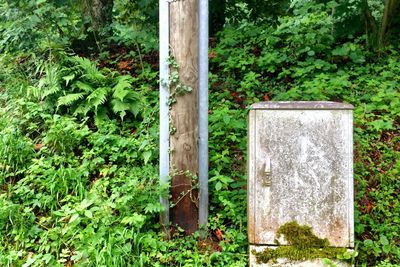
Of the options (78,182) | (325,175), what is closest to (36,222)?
(78,182)

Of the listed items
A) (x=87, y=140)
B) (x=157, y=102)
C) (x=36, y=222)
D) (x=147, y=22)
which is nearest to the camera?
(x=36, y=222)

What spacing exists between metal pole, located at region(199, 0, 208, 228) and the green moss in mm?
741

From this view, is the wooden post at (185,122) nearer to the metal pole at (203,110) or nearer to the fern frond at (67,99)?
the metal pole at (203,110)

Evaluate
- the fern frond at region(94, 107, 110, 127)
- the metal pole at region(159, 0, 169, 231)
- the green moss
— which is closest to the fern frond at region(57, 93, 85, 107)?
the fern frond at region(94, 107, 110, 127)

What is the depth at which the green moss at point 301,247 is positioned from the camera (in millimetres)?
3203

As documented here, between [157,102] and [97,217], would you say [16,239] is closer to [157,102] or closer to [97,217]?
[97,217]

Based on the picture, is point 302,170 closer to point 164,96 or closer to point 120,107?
point 164,96

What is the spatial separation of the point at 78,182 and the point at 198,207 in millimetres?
1249

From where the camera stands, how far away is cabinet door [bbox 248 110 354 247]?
3209mm

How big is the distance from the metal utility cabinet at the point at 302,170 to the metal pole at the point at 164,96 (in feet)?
2.51

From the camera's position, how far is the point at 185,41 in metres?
3.51

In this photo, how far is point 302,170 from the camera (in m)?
3.24

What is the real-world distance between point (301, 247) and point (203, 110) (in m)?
1.38

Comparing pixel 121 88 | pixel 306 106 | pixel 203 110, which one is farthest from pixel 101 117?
pixel 306 106
